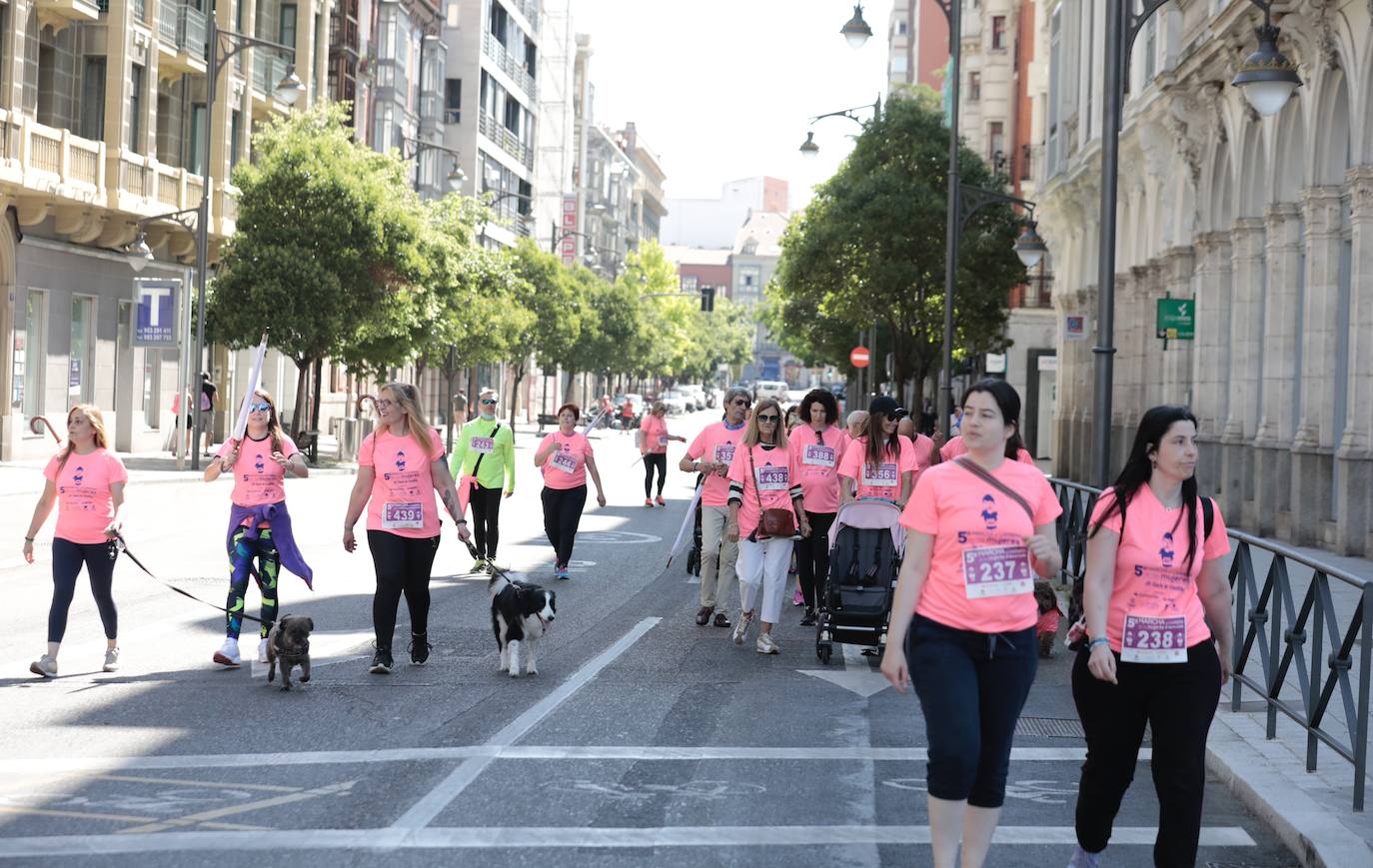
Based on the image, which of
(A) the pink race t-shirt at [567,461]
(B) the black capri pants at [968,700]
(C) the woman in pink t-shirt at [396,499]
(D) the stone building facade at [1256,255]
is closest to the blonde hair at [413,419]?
(C) the woman in pink t-shirt at [396,499]

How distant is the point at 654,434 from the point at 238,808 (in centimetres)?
2006

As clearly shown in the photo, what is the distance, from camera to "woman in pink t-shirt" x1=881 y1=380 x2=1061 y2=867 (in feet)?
18.2

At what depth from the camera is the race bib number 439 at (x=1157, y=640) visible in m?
5.81

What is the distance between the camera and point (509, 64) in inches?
3125

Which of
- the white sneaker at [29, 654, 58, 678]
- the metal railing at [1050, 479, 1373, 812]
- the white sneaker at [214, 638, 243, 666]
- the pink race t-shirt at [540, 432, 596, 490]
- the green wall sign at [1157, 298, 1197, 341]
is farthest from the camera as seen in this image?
the green wall sign at [1157, 298, 1197, 341]

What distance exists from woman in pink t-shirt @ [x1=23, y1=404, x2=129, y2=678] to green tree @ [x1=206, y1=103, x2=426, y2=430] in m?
26.5

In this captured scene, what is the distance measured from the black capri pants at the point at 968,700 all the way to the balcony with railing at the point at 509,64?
69.8 m

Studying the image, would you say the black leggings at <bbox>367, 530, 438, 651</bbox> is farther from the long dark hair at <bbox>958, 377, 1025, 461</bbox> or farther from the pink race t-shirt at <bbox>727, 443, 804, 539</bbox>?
the long dark hair at <bbox>958, 377, 1025, 461</bbox>

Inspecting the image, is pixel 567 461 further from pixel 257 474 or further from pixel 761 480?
pixel 257 474

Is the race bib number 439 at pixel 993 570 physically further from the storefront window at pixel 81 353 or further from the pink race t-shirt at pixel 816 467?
the storefront window at pixel 81 353

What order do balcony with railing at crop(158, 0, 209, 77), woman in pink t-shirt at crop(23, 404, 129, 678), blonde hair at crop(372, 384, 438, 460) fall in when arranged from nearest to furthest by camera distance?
woman in pink t-shirt at crop(23, 404, 129, 678) < blonde hair at crop(372, 384, 438, 460) < balcony with railing at crop(158, 0, 209, 77)

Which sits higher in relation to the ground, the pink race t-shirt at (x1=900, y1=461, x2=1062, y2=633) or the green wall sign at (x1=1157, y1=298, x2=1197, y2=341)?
the green wall sign at (x1=1157, y1=298, x2=1197, y2=341)

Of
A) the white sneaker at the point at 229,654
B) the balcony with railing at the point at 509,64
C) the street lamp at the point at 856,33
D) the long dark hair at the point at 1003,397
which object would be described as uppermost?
the balcony with railing at the point at 509,64

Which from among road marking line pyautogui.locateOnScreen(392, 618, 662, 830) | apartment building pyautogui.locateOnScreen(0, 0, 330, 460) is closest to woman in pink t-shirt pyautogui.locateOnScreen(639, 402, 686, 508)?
apartment building pyautogui.locateOnScreen(0, 0, 330, 460)
